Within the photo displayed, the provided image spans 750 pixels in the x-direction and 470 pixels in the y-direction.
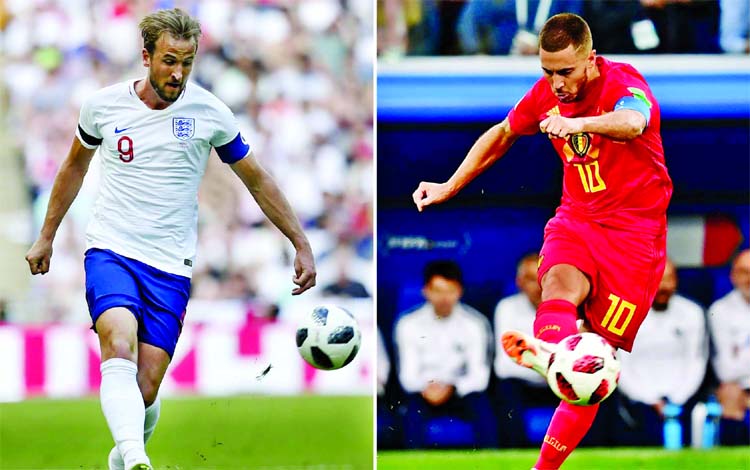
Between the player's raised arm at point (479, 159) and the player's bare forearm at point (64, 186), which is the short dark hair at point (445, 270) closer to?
the player's raised arm at point (479, 159)

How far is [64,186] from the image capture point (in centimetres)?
653

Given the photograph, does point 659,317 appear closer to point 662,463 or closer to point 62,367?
point 662,463

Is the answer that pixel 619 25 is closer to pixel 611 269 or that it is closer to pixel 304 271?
pixel 611 269

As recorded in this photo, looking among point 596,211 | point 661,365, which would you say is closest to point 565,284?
point 596,211

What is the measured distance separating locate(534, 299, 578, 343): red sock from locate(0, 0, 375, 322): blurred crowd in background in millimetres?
6522

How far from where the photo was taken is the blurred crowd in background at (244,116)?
13383 mm

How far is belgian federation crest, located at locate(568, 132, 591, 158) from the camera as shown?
21.7 feet

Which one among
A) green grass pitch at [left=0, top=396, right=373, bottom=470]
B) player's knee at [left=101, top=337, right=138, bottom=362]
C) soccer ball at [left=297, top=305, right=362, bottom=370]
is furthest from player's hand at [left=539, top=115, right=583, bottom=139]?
green grass pitch at [left=0, top=396, right=373, bottom=470]

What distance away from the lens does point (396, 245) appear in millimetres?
9602

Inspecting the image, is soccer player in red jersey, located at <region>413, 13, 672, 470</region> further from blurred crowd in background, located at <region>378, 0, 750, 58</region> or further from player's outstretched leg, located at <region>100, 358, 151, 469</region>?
blurred crowd in background, located at <region>378, 0, 750, 58</region>

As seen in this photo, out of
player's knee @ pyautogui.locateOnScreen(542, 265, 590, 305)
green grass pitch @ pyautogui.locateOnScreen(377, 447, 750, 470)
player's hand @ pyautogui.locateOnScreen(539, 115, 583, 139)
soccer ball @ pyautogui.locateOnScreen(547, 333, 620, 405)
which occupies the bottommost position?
green grass pitch @ pyautogui.locateOnScreen(377, 447, 750, 470)

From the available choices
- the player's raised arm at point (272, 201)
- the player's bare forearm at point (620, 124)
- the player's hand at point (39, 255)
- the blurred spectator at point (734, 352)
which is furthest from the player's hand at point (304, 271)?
the blurred spectator at point (734, 352)

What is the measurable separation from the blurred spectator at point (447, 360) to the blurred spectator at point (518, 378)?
10 centimetres

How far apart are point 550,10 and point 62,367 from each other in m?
5.95
